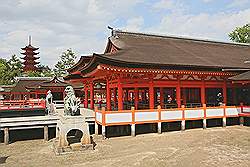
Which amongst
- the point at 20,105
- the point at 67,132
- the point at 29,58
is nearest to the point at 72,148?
the point at 67,132

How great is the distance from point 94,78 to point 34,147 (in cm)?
753

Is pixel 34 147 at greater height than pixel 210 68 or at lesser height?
lesser

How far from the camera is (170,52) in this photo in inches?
719

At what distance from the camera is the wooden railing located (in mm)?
13953

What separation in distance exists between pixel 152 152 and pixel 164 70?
561 centimetres

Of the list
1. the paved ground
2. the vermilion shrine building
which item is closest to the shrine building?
the vermilion shrine building

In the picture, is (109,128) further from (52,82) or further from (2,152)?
(52,82)

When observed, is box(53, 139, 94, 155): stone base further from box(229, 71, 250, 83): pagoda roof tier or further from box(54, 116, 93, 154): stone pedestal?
box(229, 71, 250, 83): pagoda roof tier

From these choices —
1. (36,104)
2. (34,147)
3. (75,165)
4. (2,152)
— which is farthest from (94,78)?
(75,165)

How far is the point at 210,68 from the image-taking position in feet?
53.4

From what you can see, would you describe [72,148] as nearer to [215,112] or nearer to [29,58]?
[215,112]

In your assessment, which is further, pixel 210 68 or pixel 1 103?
pixel 1 103

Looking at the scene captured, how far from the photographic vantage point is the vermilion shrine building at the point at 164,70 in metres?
14.6

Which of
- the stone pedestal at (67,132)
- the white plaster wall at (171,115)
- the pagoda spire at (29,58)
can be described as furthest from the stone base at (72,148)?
the pagoda spire at (29,58)
